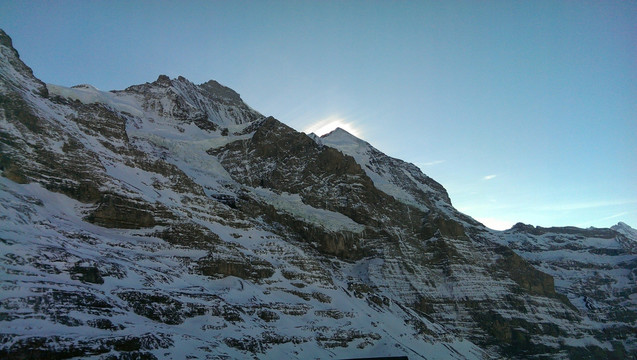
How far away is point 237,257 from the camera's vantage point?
254 ft

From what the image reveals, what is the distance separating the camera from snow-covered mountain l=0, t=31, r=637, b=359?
48938 mm

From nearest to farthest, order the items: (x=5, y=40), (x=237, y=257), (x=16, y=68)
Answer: (x=237, y=257)
(x=16, y=68)
(x=5, y=40)

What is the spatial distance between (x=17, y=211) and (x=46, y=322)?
75.4ft

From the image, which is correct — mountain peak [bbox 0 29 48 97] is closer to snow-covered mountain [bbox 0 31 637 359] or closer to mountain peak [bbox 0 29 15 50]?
mountain peak [bbox 0 29 15 50]

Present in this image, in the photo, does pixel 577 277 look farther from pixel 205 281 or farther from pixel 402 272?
pixel 205 281

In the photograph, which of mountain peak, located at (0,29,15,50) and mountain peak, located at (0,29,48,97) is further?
mountain peak, located at (0,29,15,50)

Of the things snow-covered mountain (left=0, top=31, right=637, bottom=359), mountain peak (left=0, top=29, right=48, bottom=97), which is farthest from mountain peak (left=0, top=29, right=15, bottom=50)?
snow-covered mountain (left=0, top=31, right=637, bottom=359)

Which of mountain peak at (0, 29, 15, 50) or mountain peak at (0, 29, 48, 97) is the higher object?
mountain peak at (0, 29, 15, 50)

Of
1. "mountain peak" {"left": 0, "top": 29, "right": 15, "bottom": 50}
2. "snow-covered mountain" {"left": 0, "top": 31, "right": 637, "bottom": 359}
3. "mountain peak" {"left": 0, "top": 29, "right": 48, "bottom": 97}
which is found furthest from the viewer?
"mountain peak" {"left": 0, "top": 29, "right": 15, "bottom": 50}

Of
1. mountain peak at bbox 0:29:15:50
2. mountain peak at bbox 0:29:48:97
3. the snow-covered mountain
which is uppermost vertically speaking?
mountain peak at bbox 0:29:15:50

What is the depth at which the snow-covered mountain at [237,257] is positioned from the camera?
48.9m

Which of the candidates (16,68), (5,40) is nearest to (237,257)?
(16,68)

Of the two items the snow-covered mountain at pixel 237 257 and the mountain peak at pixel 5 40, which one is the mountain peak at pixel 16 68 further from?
the snow-covered mountain at pixel 237 257

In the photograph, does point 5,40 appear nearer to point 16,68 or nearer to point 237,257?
point 16,68
